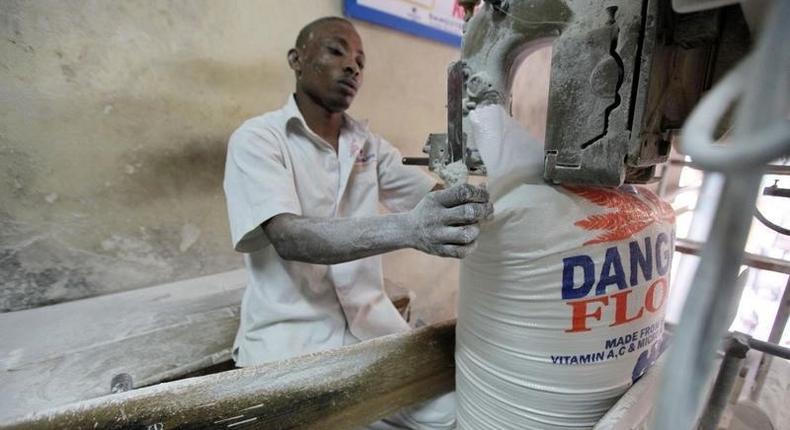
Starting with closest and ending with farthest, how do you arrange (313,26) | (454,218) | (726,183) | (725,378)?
(726,183)
(454,218)
(725,378)
(313,26)

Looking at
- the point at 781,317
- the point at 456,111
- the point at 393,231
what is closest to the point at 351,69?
the point at 456,111

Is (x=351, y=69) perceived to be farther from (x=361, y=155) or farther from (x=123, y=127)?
(x=123, y=127)

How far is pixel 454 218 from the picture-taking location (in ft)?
1.66

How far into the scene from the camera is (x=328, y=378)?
625 mm

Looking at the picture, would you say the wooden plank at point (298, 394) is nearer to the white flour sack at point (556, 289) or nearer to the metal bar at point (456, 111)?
the white flour sack at point (556, 289)

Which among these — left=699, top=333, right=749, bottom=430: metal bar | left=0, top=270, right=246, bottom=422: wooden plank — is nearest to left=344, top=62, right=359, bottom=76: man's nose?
left=0, top=270, right=246, bottom=422: wooden plank

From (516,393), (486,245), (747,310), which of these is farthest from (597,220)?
(747,310)

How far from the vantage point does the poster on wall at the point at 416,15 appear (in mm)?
1429

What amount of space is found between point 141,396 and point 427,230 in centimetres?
51

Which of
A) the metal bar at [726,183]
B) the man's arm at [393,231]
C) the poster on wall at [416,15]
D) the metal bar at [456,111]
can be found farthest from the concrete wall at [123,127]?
the metal bar at [726,183]

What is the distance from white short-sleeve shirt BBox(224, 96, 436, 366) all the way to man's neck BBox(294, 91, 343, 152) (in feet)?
0.17

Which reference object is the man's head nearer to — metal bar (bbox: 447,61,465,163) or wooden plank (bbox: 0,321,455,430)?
metal bar (bbox: 447,61,465,163)

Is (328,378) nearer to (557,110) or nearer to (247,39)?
(557,110)

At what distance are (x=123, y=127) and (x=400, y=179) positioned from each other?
36.8 inches
